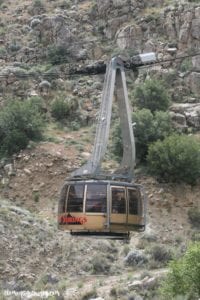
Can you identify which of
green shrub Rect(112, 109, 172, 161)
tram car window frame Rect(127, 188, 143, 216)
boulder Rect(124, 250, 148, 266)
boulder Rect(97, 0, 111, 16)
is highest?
boulder Rect(97, 0, 111, 16)

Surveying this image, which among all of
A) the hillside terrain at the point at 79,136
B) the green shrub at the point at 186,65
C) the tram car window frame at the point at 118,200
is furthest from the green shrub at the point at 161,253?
the green shrub at the point at 186,65

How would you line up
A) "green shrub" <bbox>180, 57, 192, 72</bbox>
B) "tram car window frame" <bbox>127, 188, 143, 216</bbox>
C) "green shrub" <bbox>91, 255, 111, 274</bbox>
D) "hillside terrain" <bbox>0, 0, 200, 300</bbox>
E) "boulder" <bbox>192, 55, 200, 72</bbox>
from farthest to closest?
"green shrub" <bbox>180, 57, 192, 72</bbox> < "boulder" <bbox>192, 55, 200, 72</bbox> < "green shrub" <bbox>91, 255, 111, 274</bbox> < "hillside terrain" <bbox>0, 0, 200, 300</bbox> < "tram car window frame" <bbox>127, 188, 143, 216</bbox>

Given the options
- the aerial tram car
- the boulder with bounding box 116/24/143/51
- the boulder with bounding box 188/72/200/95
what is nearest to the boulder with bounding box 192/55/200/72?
the boulder with bounding box 188/72/200/95

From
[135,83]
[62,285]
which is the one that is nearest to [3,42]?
[135,83]

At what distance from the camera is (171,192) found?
1422 inches

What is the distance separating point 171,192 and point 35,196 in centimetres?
720

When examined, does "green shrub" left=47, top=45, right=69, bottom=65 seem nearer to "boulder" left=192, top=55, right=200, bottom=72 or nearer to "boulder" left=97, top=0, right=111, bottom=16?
"boulder" left=97, top=0, right=111, bottom=16

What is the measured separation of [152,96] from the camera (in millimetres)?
43438

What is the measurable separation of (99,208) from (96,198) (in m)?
0.32

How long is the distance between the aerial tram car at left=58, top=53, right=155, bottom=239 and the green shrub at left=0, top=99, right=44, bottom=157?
20.0m

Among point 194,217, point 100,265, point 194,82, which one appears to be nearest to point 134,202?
point 100,265

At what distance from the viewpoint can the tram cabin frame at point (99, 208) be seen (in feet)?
61.8

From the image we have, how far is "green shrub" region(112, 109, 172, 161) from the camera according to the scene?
38875mm

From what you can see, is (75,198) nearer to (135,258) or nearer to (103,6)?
(135,258)
